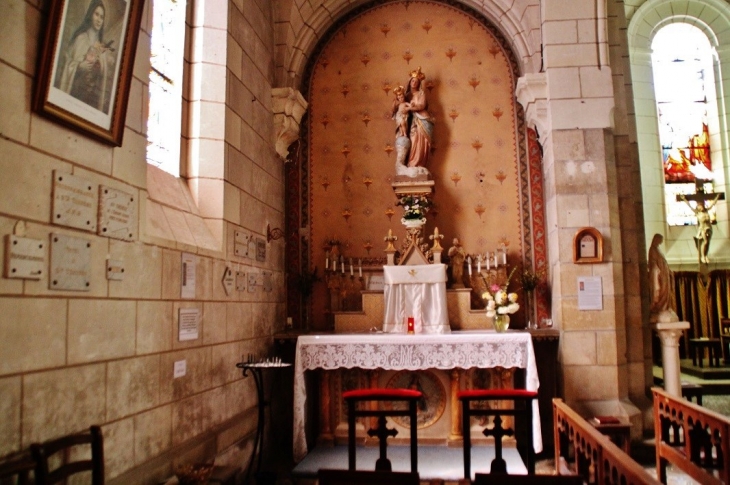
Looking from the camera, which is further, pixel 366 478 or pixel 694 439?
pixel 694 439

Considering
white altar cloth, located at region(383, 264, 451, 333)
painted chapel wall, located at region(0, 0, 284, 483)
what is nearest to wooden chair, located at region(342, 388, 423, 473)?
painted chapel wall, located at region(0, 0, 284, 483)

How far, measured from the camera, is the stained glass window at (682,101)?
9.97 meters

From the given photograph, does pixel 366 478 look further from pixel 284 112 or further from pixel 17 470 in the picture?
pixel 284 112

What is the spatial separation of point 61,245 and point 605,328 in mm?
4658

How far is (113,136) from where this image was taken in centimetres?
312

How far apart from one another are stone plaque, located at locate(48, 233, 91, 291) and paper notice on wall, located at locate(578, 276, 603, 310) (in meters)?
4.33

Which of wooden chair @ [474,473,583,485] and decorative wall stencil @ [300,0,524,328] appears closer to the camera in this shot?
wooden chair @ [474,473,583,485]

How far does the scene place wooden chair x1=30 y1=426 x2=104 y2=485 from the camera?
2.40 meters

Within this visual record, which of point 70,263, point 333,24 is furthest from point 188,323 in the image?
point 333,24

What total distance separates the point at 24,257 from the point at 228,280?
2203 millimetres

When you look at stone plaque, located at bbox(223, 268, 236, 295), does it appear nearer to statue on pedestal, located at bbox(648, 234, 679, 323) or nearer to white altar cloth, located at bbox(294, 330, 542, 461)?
white altar cloth, located at bbox(294, 330, 542, 461)

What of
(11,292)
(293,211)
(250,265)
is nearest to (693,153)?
(293,211)

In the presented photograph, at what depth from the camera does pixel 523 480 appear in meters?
2.17

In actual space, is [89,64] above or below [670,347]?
above
